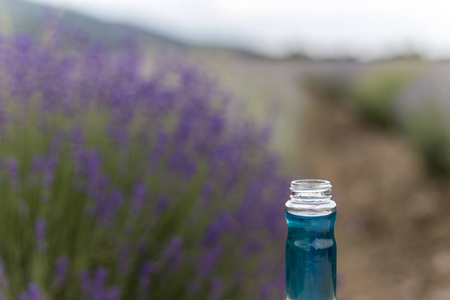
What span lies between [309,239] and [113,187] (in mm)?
1330

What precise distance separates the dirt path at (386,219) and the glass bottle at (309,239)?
4.94ft

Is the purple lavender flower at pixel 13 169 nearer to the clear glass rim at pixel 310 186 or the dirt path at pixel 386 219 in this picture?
the clear glass rim at pixel 310 186

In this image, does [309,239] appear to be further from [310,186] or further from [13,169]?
[13,169]

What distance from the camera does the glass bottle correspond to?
829 millimetres

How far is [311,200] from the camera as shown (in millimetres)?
834

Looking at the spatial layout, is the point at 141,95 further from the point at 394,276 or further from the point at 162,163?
the point at 394,276

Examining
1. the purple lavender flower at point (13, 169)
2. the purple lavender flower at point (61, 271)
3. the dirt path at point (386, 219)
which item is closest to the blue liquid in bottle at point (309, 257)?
the purple lavender flower at point (61, 271)

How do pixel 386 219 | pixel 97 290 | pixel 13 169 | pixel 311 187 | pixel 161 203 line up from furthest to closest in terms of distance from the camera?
pixel 386 219 < pixel 161 203 < pixel 13 169 < pixel 97 290 < pixel 311 187

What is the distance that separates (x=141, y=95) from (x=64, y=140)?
336 mm

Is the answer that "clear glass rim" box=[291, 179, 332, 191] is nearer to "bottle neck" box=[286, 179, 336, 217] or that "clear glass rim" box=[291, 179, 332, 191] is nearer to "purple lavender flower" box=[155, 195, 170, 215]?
"bottle neck" box=[286, 179, 336, 217]

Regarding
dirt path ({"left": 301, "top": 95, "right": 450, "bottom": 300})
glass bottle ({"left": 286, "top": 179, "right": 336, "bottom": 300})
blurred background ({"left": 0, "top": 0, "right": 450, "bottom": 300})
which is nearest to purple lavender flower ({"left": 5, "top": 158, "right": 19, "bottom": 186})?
blurred background ({"left": 0, "top": 0, "right": 450, "bottom": 300})

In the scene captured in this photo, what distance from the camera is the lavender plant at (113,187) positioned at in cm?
183

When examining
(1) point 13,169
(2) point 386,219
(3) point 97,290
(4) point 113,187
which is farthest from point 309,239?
(2) point 386,219

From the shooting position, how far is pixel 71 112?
2.03m
